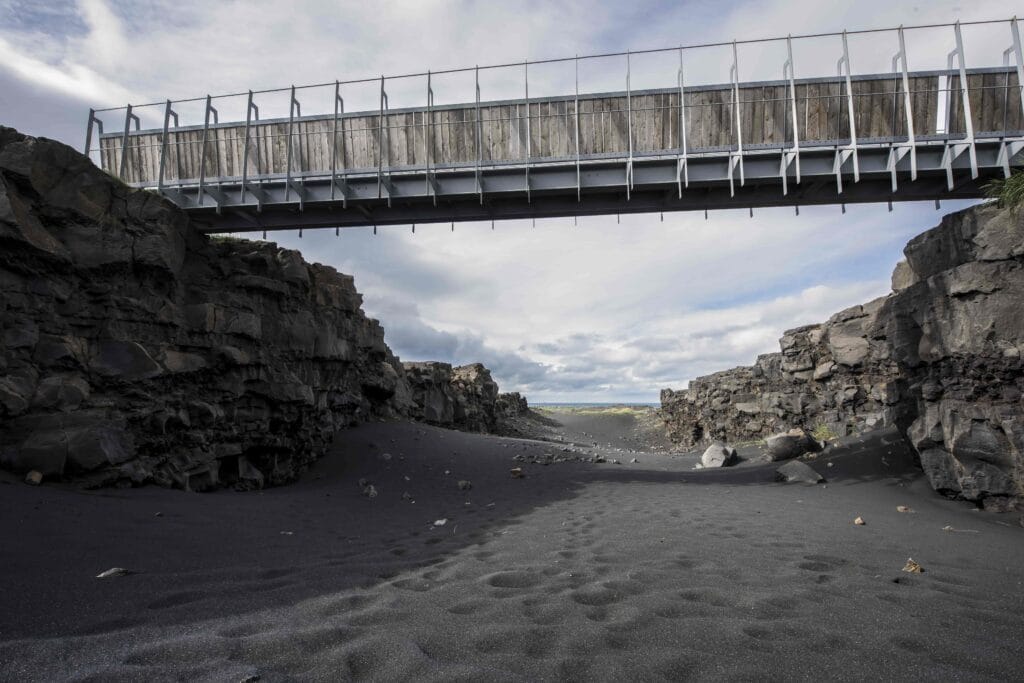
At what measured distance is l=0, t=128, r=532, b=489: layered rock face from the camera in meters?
6.68

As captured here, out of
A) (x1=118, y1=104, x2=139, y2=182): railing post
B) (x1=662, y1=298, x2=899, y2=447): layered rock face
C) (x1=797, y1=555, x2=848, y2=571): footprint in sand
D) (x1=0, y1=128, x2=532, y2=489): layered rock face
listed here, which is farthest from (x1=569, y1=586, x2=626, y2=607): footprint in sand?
(x1=118, y1=104, x2=139, y2=182): railing post

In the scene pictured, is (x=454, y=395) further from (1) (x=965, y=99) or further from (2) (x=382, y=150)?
(1) (x=965, y=99)

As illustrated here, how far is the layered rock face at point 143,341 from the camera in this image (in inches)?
263

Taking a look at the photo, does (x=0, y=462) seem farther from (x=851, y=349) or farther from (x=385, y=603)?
(x=851, y=349)

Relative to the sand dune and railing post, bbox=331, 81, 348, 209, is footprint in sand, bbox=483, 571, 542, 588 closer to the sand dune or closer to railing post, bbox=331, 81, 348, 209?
the sand dune

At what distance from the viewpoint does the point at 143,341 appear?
27.3 feet

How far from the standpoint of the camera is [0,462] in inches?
235

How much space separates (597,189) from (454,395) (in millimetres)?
13702

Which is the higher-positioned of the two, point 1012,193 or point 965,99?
point 965,99

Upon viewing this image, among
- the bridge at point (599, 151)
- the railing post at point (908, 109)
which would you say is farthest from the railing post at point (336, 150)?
the railing post at point (908, 109)

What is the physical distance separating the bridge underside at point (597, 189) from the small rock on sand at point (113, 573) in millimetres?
8793

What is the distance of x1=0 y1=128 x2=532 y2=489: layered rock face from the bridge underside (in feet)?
4.21

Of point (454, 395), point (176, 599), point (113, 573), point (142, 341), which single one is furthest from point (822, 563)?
point (454, 395)

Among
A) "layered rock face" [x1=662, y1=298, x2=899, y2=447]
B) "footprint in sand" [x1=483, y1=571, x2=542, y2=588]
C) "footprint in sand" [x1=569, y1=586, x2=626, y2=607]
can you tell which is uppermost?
"layered rock face" [x1=662, y1=298, x2=899, y2=447]
